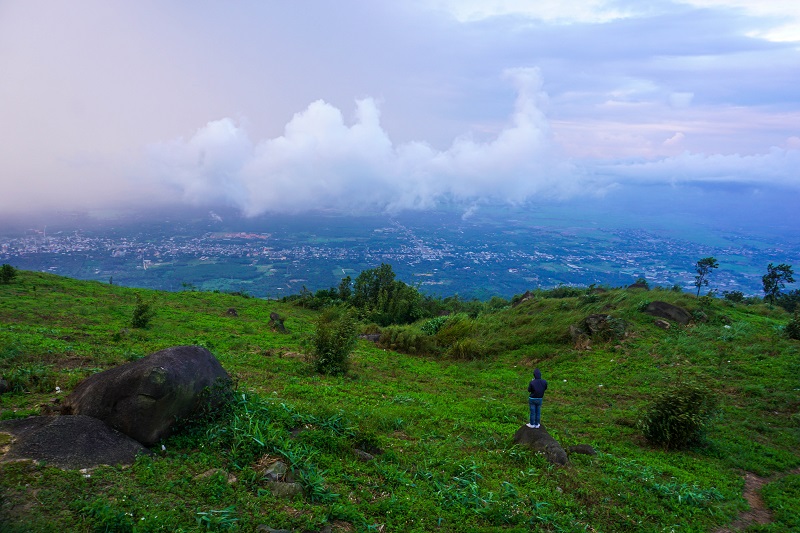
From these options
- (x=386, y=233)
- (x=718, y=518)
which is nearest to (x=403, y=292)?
(x=718, y=518)

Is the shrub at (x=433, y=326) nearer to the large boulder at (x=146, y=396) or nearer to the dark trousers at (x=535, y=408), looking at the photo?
the dark trousers at (x=535, y=408)

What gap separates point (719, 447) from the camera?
9008 millimetres

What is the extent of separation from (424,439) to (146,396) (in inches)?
208

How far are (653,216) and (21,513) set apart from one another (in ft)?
742

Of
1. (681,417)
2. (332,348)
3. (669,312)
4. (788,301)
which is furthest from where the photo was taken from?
(788,301)

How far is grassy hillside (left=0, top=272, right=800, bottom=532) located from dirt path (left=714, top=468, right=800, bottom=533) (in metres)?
0.11

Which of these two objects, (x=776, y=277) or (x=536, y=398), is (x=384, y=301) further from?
(x=776, y=277)

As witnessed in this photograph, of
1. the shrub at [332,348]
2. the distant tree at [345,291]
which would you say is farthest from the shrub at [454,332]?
the distant tree at [345,291]

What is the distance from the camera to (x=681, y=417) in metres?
8.82

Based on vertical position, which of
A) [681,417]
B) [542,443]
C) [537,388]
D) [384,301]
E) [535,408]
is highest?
[537,388]

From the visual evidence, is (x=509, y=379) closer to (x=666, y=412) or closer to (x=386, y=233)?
(x=666, y=412)

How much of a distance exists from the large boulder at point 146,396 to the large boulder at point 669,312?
19.2m

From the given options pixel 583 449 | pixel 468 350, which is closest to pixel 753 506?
pixel 583 449

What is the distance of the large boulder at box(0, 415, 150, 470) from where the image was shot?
17.0ft
